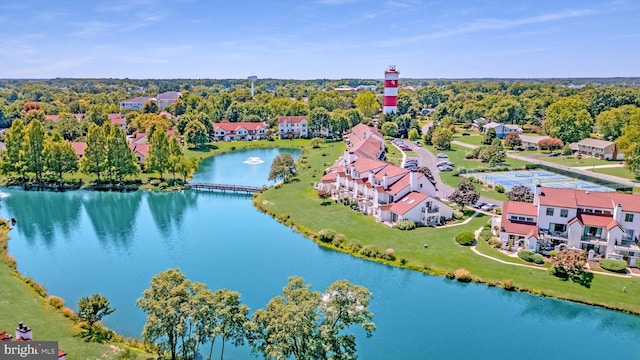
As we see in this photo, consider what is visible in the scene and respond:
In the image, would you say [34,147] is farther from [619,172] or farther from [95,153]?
[619,172]

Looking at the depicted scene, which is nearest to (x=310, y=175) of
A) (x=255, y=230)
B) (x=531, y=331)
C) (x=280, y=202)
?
(x=280, y=202)

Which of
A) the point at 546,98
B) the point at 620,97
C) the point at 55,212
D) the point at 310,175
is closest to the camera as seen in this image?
Answer: the point at 55,212

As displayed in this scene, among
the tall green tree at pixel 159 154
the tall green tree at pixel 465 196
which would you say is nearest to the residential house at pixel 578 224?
the tall green tree at pixel 465 196

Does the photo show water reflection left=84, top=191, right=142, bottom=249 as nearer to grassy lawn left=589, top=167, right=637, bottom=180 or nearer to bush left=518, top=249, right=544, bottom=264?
bush left=518, top=249, right=544, bottom=264

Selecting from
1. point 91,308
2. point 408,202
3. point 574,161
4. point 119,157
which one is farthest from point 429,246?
point 574,161

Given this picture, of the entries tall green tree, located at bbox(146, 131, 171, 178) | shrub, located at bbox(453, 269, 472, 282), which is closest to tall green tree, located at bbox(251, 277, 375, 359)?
shrub, located at bbox(453, 269, 472, 282)

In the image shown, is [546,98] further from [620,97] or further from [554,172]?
[554,172]
